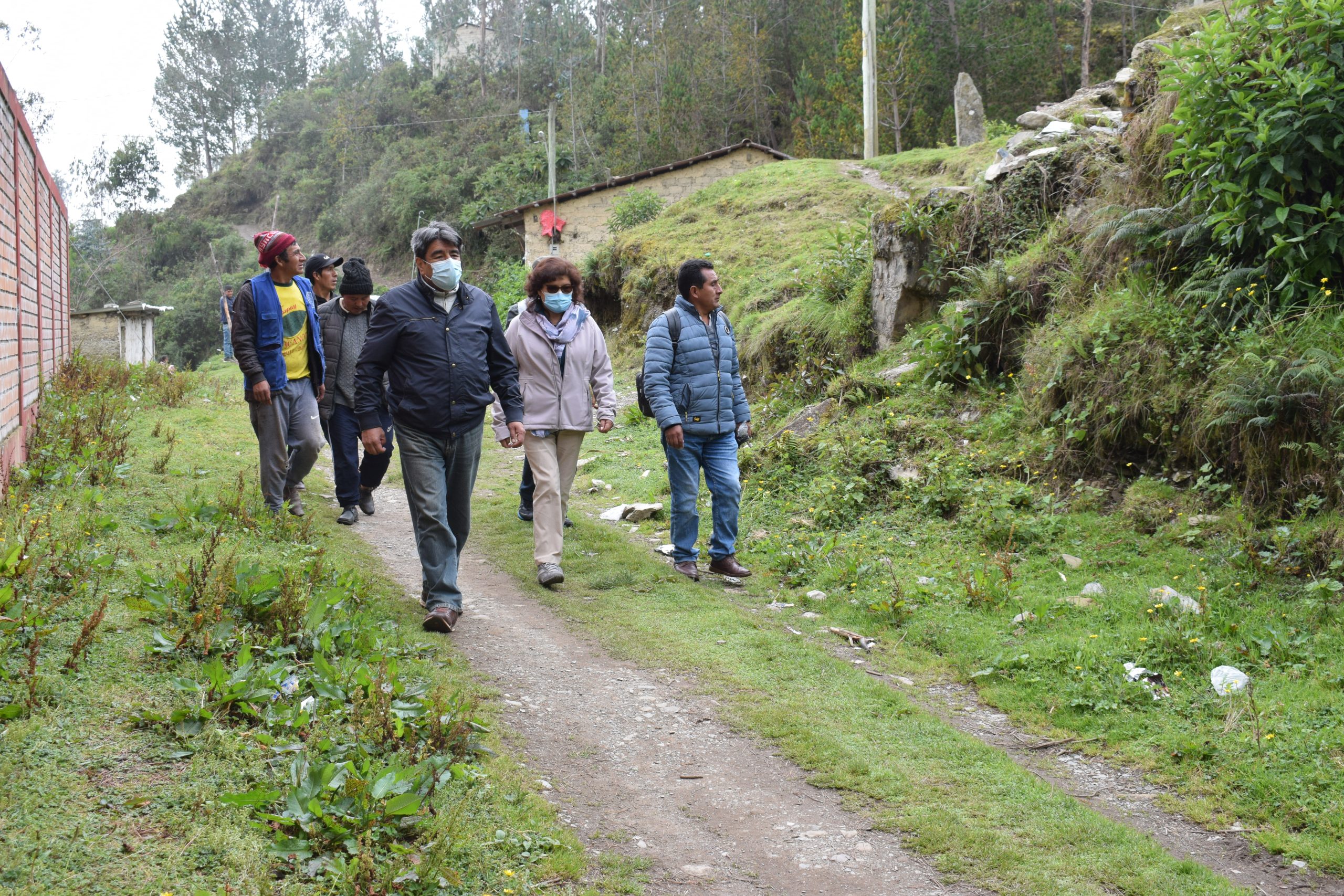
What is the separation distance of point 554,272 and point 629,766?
3.55 metres

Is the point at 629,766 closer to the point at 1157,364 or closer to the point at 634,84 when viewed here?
the point at 1157,364

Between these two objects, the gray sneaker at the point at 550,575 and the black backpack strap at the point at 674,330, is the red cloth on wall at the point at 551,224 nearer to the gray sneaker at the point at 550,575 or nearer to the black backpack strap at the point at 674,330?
the black backpack strap at the point at 674,330

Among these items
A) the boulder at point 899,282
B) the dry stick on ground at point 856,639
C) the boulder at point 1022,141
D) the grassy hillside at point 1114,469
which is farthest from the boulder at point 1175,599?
the boulder at point 1022,141

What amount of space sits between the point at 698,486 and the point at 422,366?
89.3 inches

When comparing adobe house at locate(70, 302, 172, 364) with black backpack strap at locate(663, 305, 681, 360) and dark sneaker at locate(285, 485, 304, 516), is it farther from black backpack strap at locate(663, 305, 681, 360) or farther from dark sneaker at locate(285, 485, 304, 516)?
black backpack strap at locate(663, 305, 681, 360)

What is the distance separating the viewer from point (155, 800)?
2945 mm

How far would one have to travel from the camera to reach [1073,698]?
4.64 m

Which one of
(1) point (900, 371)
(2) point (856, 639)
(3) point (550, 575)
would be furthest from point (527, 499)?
(1) point (900, 371)

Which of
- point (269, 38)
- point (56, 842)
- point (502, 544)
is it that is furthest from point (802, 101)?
point (269, 38)

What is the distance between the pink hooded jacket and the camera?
6391mm

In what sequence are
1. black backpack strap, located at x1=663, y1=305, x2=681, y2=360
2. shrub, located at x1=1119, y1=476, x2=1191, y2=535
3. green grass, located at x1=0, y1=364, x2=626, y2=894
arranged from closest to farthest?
green grass, located at x1=0, y1=364, x2=626, y2=894, shrub, located at x1=1119, y1=476, x2=1191, y2=535, black backpack strap, located at x1=663, y1=305, x2=681, y2=360

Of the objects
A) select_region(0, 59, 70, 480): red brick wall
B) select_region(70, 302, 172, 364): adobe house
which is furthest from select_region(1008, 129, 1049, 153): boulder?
select_region(70, 302, 172, 364): adobe house

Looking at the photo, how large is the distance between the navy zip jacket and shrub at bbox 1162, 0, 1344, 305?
5.14m

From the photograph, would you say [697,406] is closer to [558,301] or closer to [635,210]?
[558,301]
